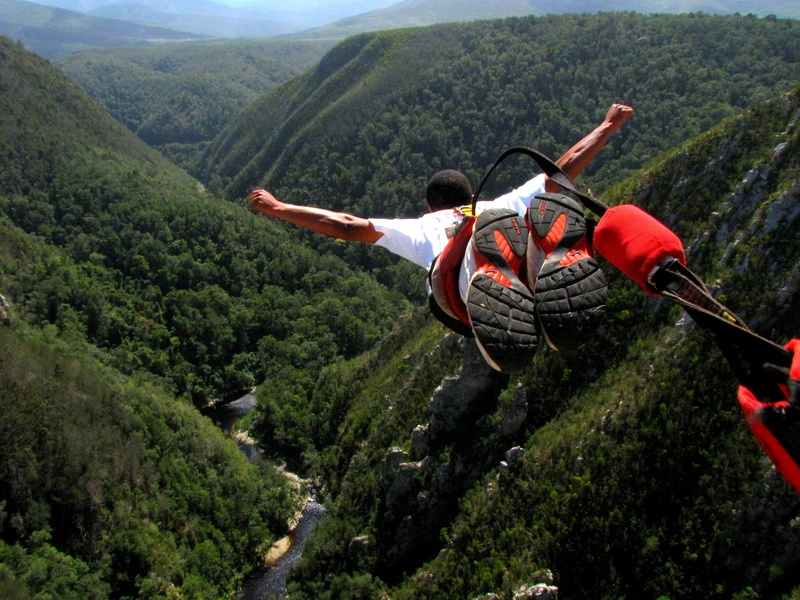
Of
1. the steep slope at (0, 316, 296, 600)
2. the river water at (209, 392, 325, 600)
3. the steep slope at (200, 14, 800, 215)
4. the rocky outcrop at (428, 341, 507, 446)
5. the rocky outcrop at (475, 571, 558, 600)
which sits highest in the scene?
the steep slope at (200, 14, 800, 215)

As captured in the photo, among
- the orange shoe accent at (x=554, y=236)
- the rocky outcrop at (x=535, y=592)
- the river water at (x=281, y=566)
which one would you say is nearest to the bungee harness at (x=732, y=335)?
the orange shoe accent at (x=554, y=236)

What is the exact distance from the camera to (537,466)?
37.5 metres

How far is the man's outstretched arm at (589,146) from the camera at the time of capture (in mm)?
7984

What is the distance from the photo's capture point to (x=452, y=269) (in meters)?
6.42

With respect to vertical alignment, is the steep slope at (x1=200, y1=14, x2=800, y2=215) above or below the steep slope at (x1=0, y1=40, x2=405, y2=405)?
above

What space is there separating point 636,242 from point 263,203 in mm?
3898

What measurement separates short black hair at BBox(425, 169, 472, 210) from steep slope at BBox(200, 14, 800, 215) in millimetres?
93443

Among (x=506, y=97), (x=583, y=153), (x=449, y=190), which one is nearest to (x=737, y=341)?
(x=449, y=190)

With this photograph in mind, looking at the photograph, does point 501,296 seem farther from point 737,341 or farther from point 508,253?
point 737,341

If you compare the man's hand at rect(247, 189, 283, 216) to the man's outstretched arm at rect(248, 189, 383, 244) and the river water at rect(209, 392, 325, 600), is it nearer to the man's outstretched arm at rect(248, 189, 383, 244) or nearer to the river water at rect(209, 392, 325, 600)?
the man's outstretched arm at rect(248, 189, 383, 244)

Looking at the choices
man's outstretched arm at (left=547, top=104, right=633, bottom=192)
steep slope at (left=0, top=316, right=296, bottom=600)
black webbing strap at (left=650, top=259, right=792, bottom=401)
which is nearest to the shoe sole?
black webbing strap at (left=650, top=259, right=792, bottom=401)

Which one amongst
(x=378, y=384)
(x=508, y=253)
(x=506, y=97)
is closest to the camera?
(x=508, y=253)

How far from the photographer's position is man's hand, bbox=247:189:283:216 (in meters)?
6.91

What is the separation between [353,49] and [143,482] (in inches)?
5687
